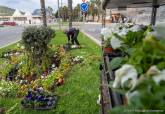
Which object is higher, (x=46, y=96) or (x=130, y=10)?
(x=130, y=10)

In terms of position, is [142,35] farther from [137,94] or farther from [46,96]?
[46,96]

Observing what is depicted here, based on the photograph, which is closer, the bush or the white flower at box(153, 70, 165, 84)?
the white flower at box(153, 70, 165, 84)

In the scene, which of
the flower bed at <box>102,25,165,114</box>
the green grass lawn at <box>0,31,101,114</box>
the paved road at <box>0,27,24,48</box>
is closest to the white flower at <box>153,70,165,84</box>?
the flower bed at <box>102,25,165,114</box>

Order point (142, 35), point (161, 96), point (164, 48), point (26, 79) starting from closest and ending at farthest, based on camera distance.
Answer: point (161, 96)
point (164, 48)
point (142, 35)
point (26, 79)

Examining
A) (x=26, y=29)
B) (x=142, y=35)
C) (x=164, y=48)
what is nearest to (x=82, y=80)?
(x=26, y=29)

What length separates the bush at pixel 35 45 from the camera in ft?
35.6

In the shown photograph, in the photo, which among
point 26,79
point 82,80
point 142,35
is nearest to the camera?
point 142,35

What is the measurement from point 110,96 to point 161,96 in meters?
0.73

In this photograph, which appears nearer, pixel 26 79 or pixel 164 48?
pixel 164 48

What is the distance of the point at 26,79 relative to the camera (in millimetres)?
9680

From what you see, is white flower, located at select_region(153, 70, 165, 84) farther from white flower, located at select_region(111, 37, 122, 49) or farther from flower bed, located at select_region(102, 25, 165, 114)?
white flower, located at select_region(111, 37, 122, 49)

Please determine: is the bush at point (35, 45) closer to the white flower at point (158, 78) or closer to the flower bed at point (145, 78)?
the flower bed at point (145, 78)

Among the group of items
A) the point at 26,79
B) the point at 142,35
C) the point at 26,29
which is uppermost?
the point at 142,35

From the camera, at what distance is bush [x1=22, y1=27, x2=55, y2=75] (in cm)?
1086
